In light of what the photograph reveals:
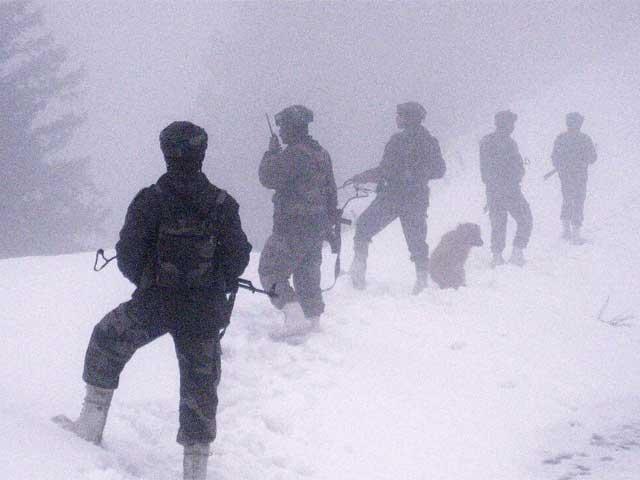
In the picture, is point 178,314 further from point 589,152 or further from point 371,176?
point 589,152

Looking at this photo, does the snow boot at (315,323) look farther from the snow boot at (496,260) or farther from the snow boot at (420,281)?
the snow boot at (496,260)

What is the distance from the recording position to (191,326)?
11.1ft

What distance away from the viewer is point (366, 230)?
820 cm

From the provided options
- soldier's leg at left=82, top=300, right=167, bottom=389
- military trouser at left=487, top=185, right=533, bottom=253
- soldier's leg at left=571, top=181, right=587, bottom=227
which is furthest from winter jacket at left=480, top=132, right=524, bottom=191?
soldier's leg at left=82, top=300, right=167, bottom=389

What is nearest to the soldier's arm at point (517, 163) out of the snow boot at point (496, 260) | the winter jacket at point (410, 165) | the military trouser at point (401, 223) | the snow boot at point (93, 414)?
the snow boot at point (496, 260)

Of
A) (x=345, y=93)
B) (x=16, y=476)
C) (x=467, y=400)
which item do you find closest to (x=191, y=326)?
(x=16, y=476)

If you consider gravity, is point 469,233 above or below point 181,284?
above

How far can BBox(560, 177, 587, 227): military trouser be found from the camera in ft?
37.9

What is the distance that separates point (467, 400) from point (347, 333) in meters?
1.59

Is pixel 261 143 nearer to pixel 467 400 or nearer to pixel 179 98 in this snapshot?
pixel 467 400

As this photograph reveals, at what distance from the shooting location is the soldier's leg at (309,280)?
20.4 feet

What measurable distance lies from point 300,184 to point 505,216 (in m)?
5.04

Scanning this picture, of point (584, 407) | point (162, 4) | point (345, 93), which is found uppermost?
point (162, 4)

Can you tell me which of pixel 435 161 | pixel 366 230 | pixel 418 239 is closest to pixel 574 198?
pixel 435 161
